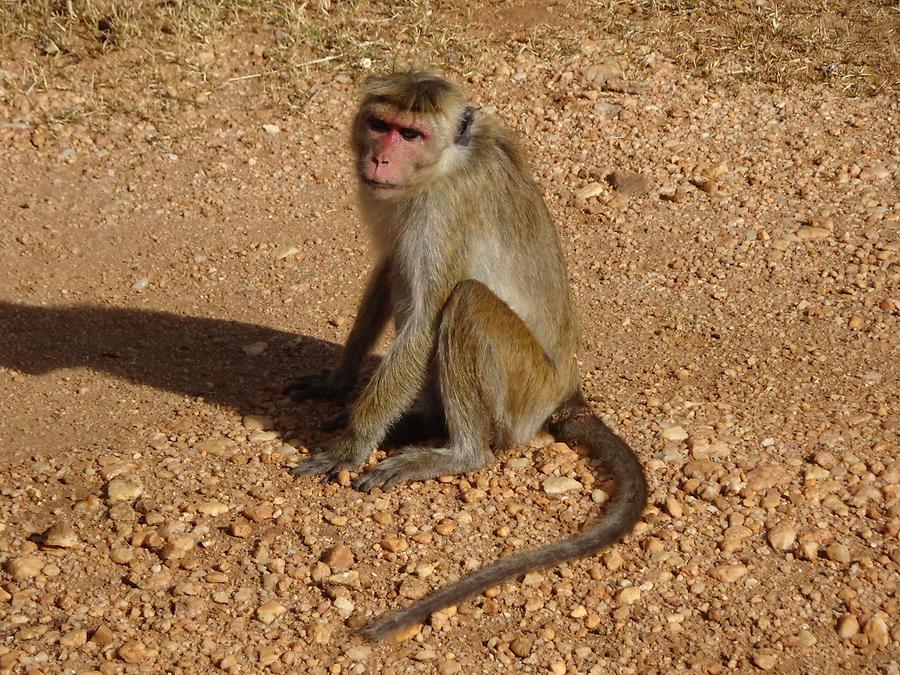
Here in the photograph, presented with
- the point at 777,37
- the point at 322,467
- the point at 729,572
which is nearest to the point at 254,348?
the point at 322,467

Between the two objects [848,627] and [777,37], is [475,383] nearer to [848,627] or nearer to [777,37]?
[848,627]

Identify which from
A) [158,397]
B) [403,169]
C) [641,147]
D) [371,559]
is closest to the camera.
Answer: [371,559]

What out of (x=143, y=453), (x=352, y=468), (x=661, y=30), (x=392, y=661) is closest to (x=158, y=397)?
(x=143, y=453)

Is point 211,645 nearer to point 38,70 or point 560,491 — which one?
point 560,491

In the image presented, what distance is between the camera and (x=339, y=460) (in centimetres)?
566

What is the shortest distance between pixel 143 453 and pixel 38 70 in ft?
16.6

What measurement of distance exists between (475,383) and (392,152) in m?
1.13

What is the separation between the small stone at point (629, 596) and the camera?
473 centimetres

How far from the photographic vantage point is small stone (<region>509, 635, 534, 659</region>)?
4469mm

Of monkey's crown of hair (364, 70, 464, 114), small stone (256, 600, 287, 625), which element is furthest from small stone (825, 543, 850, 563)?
monkey's crown of hair (364, 70, 464, 114)

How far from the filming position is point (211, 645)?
4.50 meters

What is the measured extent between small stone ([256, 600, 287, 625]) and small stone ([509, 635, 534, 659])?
0.93m

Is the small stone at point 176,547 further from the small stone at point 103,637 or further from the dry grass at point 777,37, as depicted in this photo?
the dry grass at point 777,37

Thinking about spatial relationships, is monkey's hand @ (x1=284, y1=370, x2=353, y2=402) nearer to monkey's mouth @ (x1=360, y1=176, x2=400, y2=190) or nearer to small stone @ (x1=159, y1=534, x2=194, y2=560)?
monkey's mouth @ (x1=360, y1=176, x2=400, y2=190)
